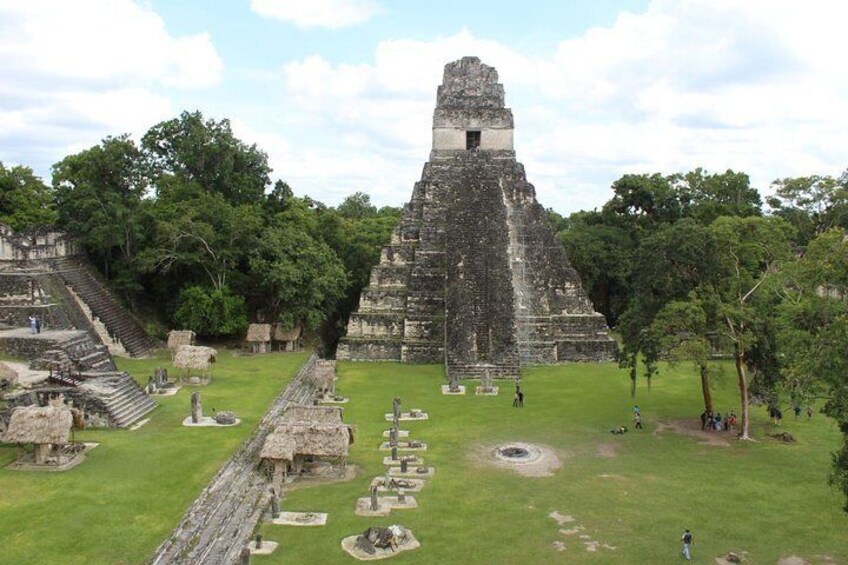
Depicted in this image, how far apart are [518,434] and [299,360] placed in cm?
1316

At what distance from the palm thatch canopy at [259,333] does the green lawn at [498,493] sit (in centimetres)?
812

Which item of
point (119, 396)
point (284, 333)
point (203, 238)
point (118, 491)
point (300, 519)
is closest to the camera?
point (300, 519)

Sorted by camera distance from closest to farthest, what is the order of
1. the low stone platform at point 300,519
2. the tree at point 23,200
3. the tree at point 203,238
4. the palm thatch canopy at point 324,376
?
the low stone platform at point 300,519 → the palm thatch canopy at point 324,376 → the tree at point 203,238 → the tree at point 23,200

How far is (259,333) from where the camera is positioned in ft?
104

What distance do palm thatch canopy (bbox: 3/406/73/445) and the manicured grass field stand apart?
18.7 feet

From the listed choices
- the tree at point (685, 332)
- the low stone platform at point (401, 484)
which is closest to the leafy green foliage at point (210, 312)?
the low stone platform at point (401, 484)

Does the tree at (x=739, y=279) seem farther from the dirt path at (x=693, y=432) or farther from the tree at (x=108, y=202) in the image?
the tree at (x=108, y=202)

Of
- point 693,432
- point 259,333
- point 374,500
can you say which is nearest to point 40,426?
point 374,500

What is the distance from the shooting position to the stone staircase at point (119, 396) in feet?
66.1

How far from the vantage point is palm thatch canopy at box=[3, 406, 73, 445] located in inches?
656

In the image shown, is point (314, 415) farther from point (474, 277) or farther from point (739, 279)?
point (474, 277)

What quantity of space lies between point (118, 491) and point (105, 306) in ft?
58.2

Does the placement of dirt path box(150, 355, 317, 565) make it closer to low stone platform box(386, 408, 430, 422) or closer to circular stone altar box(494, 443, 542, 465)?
low stone platform box(386, 408, 430, 422)

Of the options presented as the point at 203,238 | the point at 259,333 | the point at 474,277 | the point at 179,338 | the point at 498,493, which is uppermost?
the point at 203,238
